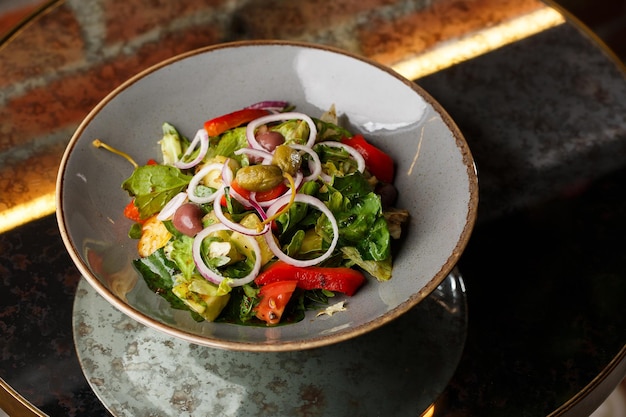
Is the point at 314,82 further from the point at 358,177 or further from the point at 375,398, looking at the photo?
the point at 375,398

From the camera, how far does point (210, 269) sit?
4.78 ft

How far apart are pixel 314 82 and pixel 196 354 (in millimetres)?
721

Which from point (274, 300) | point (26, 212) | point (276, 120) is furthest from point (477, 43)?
point (26, 212)

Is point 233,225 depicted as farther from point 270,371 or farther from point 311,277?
point 270,371

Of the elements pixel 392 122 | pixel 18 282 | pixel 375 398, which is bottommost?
pixel 375 398

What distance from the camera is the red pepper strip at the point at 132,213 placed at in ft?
5.36

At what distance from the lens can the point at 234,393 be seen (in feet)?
4.86

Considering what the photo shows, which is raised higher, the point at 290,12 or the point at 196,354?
the point at 290,12

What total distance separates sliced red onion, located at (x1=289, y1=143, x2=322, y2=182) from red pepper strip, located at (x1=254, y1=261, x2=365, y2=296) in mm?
208

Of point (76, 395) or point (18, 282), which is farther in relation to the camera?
point (18, 282)

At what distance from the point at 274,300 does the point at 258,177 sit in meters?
0.25

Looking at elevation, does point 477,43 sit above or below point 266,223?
below

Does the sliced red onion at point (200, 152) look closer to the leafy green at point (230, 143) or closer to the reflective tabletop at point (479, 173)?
the leafy green at point (230, 143)

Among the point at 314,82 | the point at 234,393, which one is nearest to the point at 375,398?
the point at 234,393
